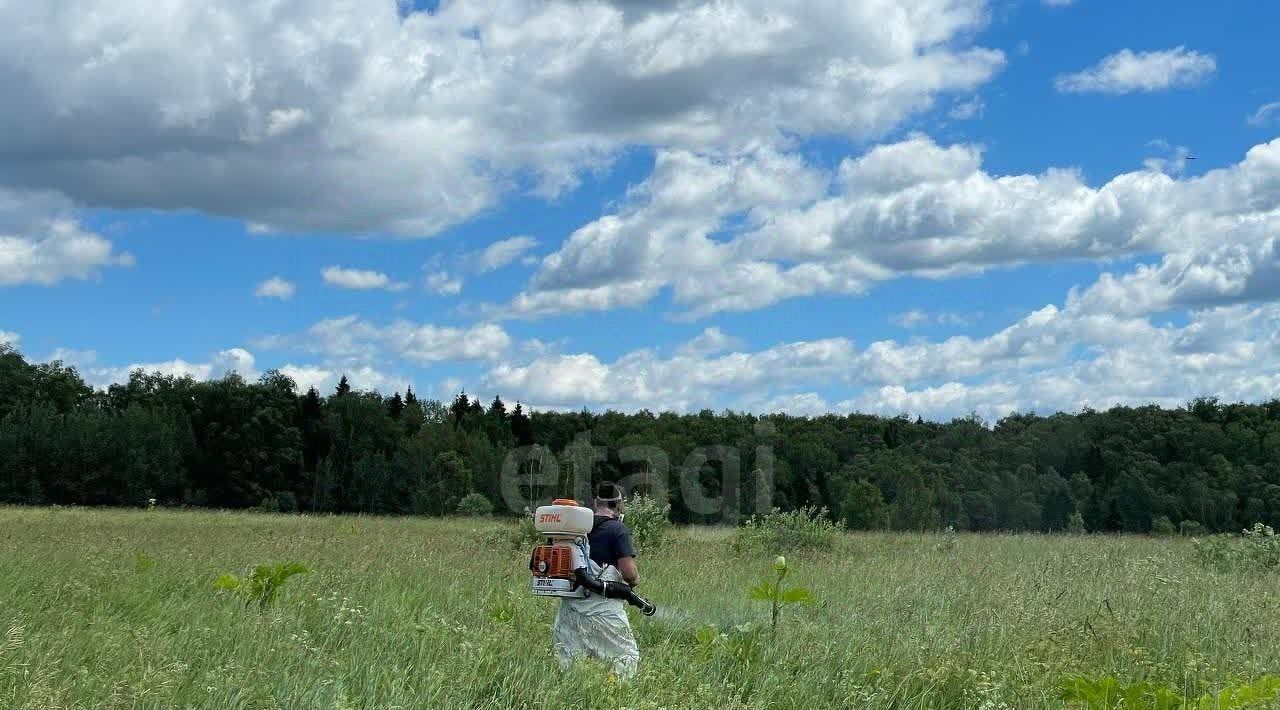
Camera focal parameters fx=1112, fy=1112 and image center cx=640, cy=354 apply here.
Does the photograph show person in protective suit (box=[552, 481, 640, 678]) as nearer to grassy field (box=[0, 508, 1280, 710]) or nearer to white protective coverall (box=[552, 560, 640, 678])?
white protective coverall (box=[552, 560, 640, 678])

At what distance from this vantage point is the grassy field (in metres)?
6.46

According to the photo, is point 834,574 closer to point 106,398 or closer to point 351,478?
point 351,478

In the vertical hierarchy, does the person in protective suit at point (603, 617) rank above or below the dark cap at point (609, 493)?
below

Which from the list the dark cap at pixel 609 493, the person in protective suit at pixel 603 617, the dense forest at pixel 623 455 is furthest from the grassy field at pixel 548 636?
the dense forest at pixel 623 455

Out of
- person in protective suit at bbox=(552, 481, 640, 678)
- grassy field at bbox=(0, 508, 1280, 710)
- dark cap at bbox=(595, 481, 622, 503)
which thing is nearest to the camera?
grassy field at bbox=(0, 508, 1280, 710)

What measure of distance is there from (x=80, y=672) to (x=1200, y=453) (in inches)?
2341

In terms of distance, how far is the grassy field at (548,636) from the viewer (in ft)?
21.2

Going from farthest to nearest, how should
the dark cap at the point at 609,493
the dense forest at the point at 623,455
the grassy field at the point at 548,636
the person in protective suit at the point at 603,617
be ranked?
the dense forest at the point at 623,455, the dark cap at the point at 609,493, the person in protective suit at the point at 603,617, the grassy field at the point at 548,636

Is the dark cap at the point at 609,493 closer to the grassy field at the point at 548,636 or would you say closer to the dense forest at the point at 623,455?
the grassy field at the point at 548,636

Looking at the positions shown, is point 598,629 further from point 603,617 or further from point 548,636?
point 548,636

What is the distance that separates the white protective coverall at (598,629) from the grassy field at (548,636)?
8.2 inches

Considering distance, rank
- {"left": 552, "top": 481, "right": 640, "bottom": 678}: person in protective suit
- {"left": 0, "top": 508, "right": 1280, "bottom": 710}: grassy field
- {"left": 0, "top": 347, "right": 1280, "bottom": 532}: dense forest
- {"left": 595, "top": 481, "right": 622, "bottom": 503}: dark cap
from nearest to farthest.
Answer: {"left": 0, "top": 508, "right": 1280, "bottom": 710}: grassy field, {"left": 552, "top": 481, "right": 640, "bottom": 678}: person in protective suit, {"left": 595, "top": 481, "right": 622, "bottom": 503}: dark cap, {"left": 0, "top": 347, "right": 1280, "bottom": 532}: dense forest

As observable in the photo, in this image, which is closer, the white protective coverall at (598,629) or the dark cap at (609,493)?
the white protective coverall at (598,629)

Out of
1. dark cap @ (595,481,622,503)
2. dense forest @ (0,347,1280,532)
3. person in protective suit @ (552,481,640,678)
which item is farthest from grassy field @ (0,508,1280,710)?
dense forest @ (0,347,1280,532)
